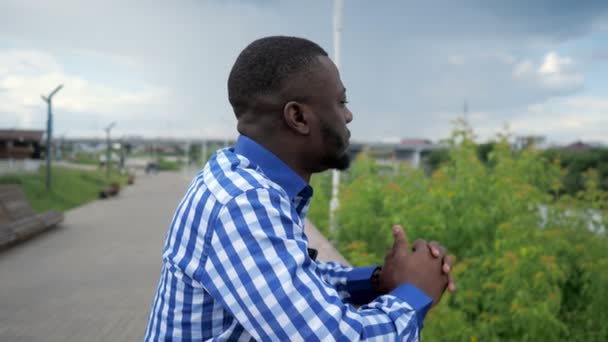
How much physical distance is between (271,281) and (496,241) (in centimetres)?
573

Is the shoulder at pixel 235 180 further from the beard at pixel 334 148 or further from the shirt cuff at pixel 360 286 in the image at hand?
the shirt cuff at pixel 360 286

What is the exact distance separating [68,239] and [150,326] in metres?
11.5

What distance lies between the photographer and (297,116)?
1.33 metres

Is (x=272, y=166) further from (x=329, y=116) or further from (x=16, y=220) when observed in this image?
(x=16, y=220)

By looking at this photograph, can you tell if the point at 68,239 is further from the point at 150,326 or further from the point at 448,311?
the point at 150,326

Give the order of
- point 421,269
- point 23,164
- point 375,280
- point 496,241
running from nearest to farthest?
1. point 421,269
2. point 375,280
3. point 496,241
4. point 23,164

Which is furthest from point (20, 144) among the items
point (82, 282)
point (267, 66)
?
point (267, 66)

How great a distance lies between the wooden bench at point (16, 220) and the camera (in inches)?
410

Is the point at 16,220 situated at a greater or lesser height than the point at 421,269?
lesser

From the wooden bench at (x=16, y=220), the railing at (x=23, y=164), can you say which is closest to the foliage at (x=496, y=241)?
the wooden bench at (x=16, y=220)

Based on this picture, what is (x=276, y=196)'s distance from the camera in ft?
3.82

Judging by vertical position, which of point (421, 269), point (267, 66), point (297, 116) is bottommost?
point (421, 269)

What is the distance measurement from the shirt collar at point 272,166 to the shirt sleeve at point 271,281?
Answer: 0.16m

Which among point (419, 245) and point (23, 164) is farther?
point (23, 164)
